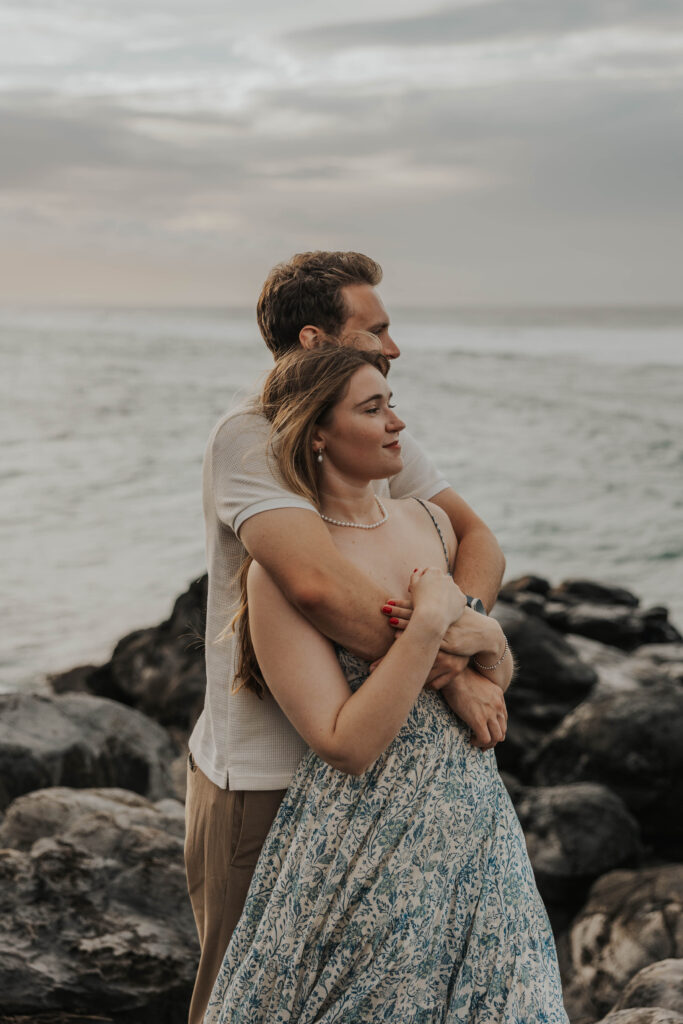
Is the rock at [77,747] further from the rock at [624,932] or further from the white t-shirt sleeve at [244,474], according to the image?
the white t-shirt sleeve at [244,474]

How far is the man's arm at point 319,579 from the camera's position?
2.25 meters

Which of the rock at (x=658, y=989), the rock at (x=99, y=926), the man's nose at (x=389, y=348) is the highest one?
the man's nose at (x=389, y=348)

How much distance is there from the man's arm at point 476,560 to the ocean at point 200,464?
2.38ft

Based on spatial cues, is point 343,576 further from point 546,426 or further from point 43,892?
point 546,426

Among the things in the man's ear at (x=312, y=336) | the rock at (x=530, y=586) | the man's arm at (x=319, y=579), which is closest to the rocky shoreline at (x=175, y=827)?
the man's arm at (x=319, y=579)

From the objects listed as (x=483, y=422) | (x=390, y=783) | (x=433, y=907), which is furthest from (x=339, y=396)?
(x=483, y=422)

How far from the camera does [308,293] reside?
2777 millimetres

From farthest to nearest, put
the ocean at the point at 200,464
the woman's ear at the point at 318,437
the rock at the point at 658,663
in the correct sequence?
the ocean at the point at 200,464, the rock at the point at 658,663, the woman's ear at the point at 318,437

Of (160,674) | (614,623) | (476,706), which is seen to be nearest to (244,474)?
(476,706)

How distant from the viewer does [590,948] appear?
15.9ft

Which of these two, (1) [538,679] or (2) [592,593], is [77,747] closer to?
(1) [538,679]

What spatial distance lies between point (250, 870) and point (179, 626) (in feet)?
22.8

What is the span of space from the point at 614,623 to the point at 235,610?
979cm

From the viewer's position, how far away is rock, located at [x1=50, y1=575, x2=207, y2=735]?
8820 millimetres
